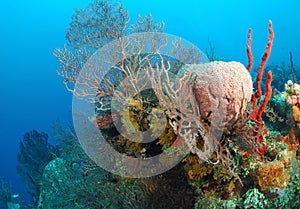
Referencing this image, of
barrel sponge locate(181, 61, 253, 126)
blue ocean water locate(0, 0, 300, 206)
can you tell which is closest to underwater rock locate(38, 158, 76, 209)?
barrel sponge locate(181, 61, 253, 126)

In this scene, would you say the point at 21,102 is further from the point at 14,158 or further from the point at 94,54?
the point at 94,54

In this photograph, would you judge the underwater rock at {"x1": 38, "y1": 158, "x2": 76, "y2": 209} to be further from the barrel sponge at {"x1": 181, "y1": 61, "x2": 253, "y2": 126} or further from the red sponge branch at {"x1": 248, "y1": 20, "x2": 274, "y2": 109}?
the red sponge branch at {"x1": 248, "y1": 20, "x2": 274, "y2": 109}

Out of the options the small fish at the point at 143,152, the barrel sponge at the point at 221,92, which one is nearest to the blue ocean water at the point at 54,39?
the small fish at the point at 143,152

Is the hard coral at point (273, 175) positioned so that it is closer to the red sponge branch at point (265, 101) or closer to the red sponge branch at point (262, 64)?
the red sponge branch at point (265, 101)

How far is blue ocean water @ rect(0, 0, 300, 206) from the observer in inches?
2291

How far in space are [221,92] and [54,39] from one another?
262 ft

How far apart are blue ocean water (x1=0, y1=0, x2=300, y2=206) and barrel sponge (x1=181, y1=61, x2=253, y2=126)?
36.3 m

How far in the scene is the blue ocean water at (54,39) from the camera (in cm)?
5819

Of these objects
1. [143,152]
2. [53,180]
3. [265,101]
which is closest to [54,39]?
[53,180]

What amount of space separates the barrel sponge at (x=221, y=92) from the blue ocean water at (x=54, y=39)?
1429 inches

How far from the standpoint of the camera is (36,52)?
241 feet

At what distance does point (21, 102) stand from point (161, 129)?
2615 inches

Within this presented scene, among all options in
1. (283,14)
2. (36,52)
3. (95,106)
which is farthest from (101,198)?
(283,14)

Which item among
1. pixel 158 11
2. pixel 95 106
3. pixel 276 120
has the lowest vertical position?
pixel 276 120
